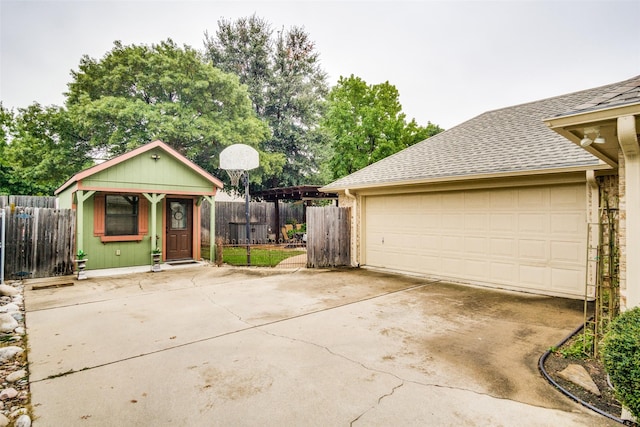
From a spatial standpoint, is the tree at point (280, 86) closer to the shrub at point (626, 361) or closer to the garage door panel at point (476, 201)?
the garage door panel at point (476, 201)

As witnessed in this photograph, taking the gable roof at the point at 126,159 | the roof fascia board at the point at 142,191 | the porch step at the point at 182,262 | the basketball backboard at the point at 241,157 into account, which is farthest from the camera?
the basketball backboard at the point at 241,157

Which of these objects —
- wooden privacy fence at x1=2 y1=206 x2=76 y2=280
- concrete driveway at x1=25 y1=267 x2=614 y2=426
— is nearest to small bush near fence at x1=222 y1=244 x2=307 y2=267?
concrete driveway at x1=25 y1=267 x2=614 y2=426

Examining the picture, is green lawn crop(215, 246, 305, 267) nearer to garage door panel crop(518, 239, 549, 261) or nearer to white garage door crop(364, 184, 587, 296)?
white garage door crop(364, 184, 587, 296)

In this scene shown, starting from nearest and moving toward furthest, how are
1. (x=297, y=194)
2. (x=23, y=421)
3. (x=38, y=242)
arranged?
(x=23, y=421) → (x=38, y=242) → (x=297, y=194)

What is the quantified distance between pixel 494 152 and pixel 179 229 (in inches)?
399

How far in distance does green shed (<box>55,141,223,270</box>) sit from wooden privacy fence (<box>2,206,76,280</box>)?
0.35 m

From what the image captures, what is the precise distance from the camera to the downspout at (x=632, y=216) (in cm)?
281

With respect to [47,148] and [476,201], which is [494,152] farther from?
[47,148]

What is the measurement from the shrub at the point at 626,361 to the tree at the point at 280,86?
19635mm

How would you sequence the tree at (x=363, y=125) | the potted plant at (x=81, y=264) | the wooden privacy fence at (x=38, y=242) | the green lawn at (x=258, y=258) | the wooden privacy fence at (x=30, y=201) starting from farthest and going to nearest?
the tree at (x=363, y=125) < the wooden privacy fence at (x=30, y=201) < the green lawn at (x=258, y=258) < the potted plant at (x=81, y=264) < the wooden privacy fence at (x=38, y=242)

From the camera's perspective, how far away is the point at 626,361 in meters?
2.18

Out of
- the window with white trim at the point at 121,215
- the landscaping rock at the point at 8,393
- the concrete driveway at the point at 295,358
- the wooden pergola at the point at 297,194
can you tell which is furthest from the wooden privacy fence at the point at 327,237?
the landscaping rock at the point at 8,393

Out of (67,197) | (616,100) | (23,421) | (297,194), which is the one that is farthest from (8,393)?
(297,194)

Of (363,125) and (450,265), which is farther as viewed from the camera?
(363,125)
